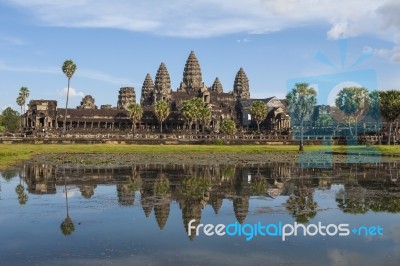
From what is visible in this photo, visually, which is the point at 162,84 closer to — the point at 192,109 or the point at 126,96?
the point at 126,96

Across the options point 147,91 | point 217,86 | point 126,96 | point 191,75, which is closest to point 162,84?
point 191,75

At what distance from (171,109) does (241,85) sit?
41.8m

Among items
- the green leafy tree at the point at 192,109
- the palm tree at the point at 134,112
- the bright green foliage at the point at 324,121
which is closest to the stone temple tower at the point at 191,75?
the bright green foliage at the point at 324,121

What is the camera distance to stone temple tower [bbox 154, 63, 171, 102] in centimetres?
15462

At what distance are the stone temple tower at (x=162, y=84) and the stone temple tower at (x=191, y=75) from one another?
16.3ft

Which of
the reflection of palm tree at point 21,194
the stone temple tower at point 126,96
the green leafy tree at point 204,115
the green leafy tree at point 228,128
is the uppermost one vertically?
the stone temple tower at point 126,96

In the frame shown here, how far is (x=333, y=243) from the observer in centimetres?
1484

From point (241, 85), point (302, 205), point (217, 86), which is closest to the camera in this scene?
point (302, 205)

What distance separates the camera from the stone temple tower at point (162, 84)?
155 meters

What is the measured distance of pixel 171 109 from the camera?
138m

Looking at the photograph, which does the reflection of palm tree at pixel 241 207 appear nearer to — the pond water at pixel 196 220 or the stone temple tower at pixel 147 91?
the pond water at pixel 196 220

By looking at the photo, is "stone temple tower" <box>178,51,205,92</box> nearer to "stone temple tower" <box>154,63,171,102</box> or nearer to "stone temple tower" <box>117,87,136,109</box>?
"stone temple tower" <box>154,63,171,102</box>

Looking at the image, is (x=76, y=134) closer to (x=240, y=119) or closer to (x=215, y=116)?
(x=215, y=116)

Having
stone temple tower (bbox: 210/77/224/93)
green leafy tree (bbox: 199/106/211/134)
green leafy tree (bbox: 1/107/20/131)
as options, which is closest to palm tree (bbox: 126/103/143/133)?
green leafy tree (bbox: 199/106/211/134)
